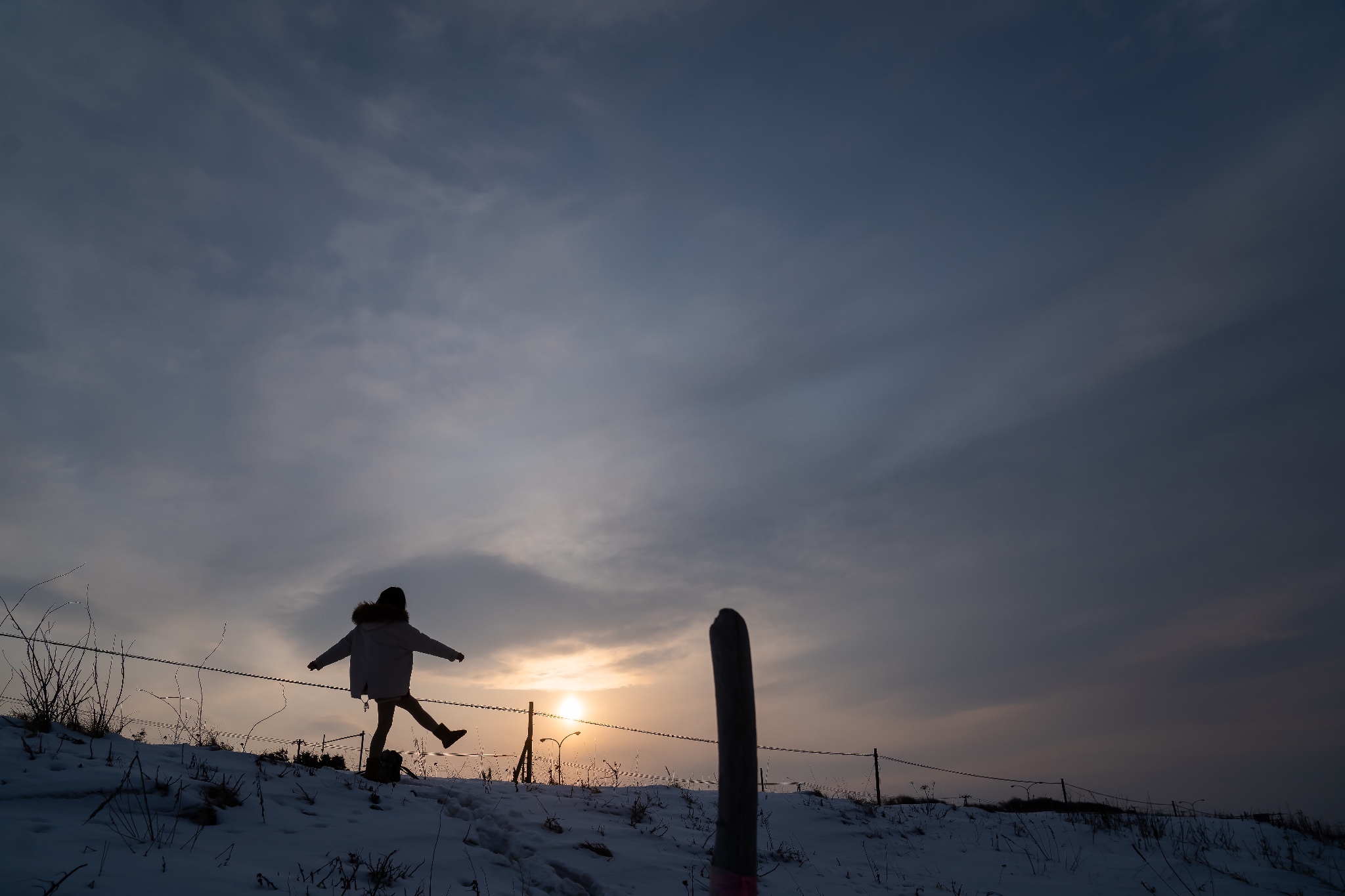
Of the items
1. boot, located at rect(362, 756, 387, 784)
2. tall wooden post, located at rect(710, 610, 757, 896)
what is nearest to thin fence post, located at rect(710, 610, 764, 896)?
tall wooden post, located at rect(710, 610, 757, 896)

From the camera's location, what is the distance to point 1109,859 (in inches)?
378

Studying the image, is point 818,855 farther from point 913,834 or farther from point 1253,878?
point 1253,878

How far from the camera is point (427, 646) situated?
28.6 feet

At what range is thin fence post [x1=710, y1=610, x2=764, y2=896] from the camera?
302 centimetres

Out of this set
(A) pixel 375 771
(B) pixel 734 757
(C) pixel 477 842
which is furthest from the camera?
(A) pixel 375 771

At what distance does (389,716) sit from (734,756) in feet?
21.7

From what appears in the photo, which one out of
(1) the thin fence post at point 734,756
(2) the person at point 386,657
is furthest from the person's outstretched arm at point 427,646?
(1) the thin fence post at point 734,756

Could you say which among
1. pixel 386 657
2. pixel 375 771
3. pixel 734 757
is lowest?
pixel 375 771

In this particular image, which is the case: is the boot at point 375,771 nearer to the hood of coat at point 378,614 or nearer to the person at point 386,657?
the person at point 386,657

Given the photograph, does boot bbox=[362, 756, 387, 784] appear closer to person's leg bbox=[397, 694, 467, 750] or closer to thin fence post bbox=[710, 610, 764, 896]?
person's leg bbox=[397, 694, 467, 750]

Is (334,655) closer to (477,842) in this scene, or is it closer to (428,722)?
(428,722)

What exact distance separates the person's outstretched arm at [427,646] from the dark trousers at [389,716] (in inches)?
21.4

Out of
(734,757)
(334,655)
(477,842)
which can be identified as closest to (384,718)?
(334,655)

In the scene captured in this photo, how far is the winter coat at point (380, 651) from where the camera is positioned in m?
8.37
